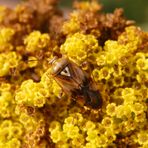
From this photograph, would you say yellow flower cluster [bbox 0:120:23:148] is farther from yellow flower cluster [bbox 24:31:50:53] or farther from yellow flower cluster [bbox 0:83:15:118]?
yellow flower cluster [bbox 24:31:50:53]

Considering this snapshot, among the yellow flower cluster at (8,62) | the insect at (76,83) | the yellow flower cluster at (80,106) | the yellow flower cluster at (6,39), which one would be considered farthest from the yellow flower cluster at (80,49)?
the yellow flower cluster at (6,39)

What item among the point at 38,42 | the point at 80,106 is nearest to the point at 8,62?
the point at 38,42

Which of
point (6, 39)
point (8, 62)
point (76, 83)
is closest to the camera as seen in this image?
point (76, 83)

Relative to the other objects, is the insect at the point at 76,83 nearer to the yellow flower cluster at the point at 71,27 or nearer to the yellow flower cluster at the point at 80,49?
the yellow flower cluster at the point at 80,49

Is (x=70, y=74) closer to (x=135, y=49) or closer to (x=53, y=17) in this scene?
(x=135, y=49)

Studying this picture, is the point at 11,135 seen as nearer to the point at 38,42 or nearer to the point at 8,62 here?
the point at 8,62

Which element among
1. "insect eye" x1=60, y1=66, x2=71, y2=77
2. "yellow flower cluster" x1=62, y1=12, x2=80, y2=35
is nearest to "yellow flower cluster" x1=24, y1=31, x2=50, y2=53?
"yellow flower cluster" x1=62, y1=12, x2=80, y2=35

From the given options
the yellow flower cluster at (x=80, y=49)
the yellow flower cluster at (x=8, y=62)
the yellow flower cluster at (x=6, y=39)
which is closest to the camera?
the yellow flower cluster at (x=80, y=49)
